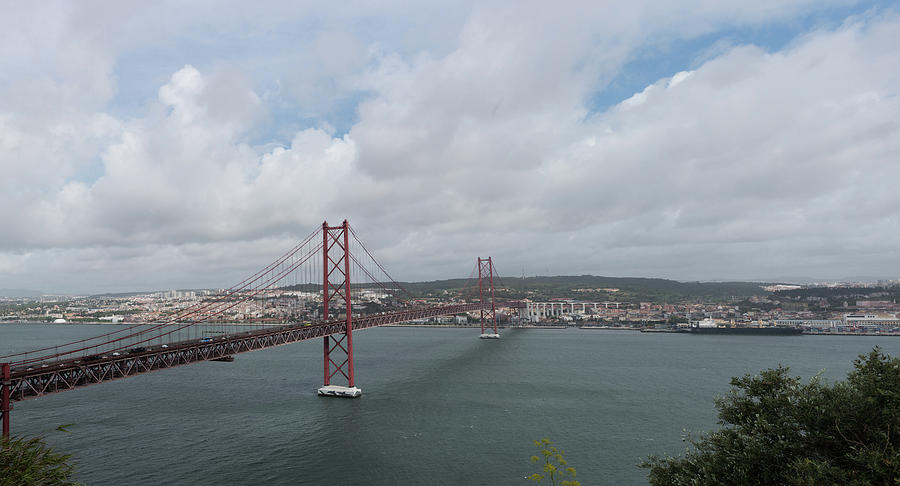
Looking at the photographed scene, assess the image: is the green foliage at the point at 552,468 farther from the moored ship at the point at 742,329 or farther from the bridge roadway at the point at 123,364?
the moored ship at the point at 742,329

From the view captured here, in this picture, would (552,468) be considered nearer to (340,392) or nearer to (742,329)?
(340,392)

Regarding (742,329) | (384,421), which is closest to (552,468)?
(384,421)

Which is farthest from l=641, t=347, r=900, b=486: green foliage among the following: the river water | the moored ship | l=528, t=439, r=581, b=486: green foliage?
the moored ship

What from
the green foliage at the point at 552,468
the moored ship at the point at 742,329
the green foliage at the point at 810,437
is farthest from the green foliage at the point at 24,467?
the moored ship at the point at 742,329

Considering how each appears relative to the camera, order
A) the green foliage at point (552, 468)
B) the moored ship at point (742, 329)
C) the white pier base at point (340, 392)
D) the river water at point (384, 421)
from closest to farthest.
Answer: the green foliage at point (552, 468)
the river water at point (384, 421)
the white pier base at point (340, 392)
the moored ship at point (742, 329)

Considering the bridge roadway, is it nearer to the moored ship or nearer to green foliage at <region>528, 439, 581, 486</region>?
green foliage at <region>528, 439, 581, 486</region>

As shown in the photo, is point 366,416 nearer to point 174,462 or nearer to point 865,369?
point 174,462

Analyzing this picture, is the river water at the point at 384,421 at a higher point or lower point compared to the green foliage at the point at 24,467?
lower
